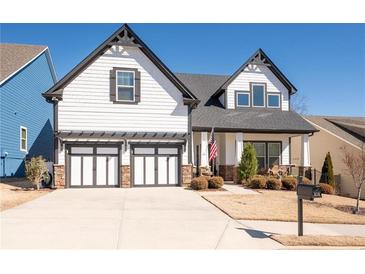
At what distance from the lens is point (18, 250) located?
6.49 meters

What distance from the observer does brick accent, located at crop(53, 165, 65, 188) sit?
53.6 feet

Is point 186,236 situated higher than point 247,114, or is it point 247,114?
point 247,114

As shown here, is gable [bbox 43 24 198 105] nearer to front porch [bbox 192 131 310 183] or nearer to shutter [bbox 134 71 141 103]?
shutter [bbox 134 71 141 103]

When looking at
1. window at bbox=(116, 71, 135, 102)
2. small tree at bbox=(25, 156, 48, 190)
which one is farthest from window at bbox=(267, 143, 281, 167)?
small tree at bbox=(25, 156, 48, 190)

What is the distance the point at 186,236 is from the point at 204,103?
15.2 m

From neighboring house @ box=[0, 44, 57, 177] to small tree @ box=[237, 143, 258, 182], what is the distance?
13.7 metres

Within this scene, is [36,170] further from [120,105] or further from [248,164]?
[248,164]

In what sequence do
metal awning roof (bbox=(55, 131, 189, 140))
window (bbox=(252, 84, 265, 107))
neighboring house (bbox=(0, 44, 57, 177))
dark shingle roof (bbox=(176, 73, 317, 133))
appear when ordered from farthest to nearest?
window (bbox=(252, 84, 265, 107)), dark shingle roof (bbox=(176, 73, 317, 133)), neighboring house (bbox=(0, 44, 57, 177)), metal awning roof (bbox=(55, 131, 189, 140))

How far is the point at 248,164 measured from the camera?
18969 mm

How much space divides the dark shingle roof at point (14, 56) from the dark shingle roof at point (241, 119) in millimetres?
11358

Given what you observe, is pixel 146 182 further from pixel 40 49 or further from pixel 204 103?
pixel 40 49

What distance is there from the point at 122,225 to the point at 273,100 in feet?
54.1

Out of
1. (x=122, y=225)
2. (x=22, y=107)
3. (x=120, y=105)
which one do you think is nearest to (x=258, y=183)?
(x=120, y=105)

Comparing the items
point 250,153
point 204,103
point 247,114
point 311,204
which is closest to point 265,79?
point 247,114
